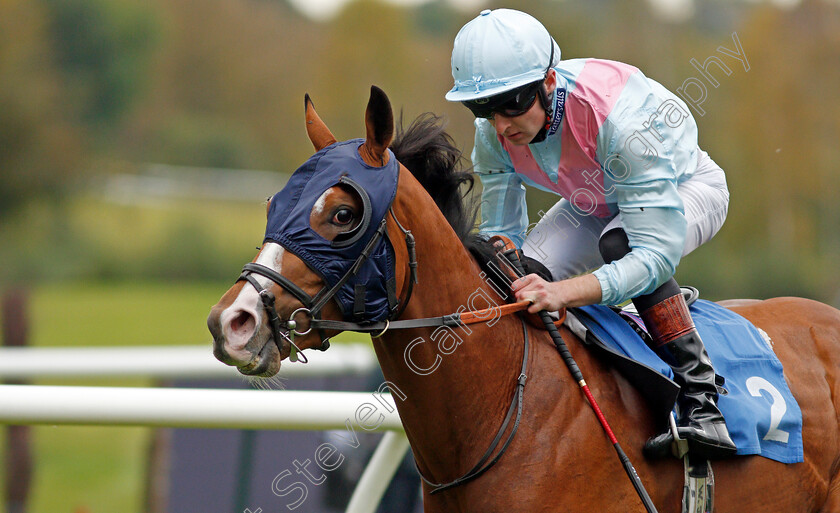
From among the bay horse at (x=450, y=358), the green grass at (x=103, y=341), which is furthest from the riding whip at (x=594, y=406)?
the green grass at (x=103, y=341)

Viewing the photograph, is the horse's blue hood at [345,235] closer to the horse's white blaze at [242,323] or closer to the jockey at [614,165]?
the horse's white blaze at [242,323]

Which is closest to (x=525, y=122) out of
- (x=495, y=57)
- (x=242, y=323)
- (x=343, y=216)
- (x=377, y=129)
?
(x=495, y=57)

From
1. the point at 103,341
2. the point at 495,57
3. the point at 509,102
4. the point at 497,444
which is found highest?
the point at 495,57

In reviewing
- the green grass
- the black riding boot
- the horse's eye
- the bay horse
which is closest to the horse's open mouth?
the bay horse

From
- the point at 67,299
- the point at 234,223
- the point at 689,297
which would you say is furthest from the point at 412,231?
the point at 234,223

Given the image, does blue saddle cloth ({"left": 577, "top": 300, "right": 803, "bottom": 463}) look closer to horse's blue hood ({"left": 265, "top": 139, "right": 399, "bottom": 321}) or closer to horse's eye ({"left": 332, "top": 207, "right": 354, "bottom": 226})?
horse's blue hood ({"left": 265, "top": 139, "right": 399, "bottom": 321})

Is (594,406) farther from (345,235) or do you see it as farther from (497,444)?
(345,235)

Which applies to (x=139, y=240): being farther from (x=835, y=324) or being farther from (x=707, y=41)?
(x=835, y=324)

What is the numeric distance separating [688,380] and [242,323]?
143cm

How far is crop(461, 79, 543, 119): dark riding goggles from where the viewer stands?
2.66 meters

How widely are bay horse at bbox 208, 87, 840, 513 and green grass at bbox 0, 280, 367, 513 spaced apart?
3.14m

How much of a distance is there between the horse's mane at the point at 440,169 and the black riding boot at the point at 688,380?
60 centimetres

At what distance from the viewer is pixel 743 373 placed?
9.78ft

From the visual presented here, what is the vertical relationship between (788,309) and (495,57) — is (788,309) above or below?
below
